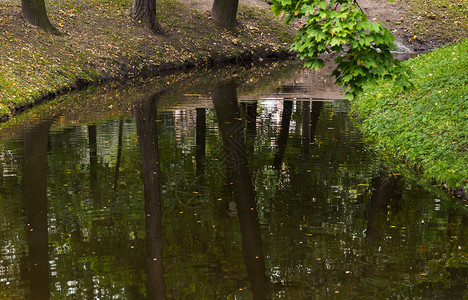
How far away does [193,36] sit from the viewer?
90.1 ft

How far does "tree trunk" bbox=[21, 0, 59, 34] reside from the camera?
21703mm

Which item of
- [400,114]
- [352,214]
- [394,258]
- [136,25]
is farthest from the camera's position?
[136,25]

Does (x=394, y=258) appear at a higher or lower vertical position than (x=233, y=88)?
lower

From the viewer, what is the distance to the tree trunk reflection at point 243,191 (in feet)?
20.5

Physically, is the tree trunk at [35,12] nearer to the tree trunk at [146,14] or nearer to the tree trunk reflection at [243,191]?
the tree trunk at [146,14]

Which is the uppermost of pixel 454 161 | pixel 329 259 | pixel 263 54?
pixel 263 54

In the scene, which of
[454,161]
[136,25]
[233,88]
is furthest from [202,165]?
[136,25]

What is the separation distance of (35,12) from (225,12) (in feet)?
35.7

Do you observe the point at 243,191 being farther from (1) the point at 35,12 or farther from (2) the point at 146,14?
(2) the point at 146,14

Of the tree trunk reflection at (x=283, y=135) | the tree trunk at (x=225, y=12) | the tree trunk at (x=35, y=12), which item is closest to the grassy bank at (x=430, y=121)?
the tree trunk reflection at (x=283, y=135)

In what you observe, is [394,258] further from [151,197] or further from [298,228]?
[151,197]

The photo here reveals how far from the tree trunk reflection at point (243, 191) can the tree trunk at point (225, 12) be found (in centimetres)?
1308

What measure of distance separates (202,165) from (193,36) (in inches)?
703

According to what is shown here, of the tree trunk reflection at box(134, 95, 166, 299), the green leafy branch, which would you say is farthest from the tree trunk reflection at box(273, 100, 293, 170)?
the green leafy branch
